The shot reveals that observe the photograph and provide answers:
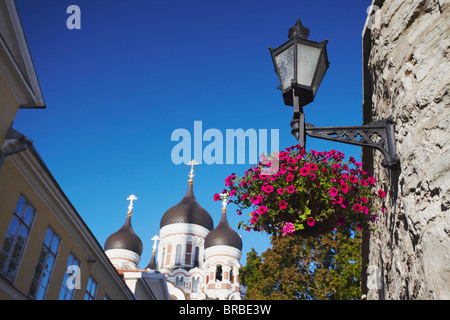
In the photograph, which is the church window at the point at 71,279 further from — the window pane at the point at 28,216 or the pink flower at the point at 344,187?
the pink flower at the point at 344,187

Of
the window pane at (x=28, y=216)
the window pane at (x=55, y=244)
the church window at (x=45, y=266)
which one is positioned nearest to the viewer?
the window pane at (x=28, y=216)

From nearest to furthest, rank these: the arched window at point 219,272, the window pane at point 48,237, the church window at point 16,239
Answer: the church window at point 16,239 < the window pane at point 48,237 < the arched window at point 219,272

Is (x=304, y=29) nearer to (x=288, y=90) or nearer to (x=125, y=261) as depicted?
(x=288, y=90)

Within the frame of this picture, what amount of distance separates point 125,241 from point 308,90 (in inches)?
2100

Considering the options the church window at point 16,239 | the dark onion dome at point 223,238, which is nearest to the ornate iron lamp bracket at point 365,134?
the church window at point 16,239

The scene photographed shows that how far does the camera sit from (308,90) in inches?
169

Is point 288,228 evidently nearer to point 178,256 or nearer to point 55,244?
point 55,244

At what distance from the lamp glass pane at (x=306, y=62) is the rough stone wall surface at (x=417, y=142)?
84 cm

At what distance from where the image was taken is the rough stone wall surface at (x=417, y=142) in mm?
3209

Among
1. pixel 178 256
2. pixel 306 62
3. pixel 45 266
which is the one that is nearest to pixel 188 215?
pixel 178 256

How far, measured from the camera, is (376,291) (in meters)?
6.48

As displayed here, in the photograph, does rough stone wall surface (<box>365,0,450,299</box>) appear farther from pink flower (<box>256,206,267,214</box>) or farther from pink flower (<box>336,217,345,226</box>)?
pink flower (<box>256,206,267,214</box>)
